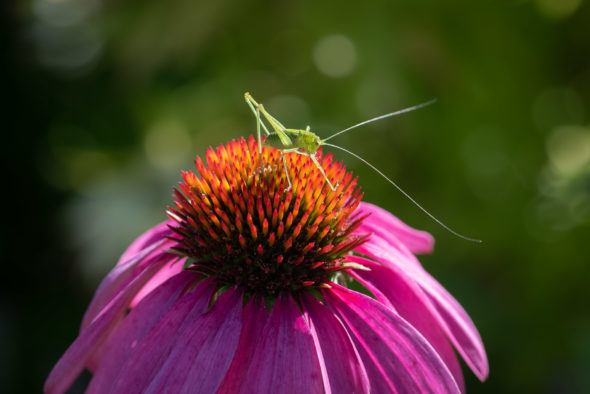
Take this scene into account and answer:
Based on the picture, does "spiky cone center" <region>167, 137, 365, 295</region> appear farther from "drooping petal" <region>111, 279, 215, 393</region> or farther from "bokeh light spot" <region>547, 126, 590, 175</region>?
"bokeh light spot" <region>547, 126, 590, 175</region>

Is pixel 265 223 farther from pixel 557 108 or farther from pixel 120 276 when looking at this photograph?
pixel 557 108

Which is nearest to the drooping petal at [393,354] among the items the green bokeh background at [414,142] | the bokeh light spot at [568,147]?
the green bokeh background at [414,142]

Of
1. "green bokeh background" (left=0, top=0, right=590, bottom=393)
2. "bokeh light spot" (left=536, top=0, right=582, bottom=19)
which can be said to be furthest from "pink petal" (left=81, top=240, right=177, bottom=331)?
"bokeh light spot" (left=536, top=0, right=582, bottom=19)

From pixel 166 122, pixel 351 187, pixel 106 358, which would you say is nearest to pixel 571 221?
pixel 351 187

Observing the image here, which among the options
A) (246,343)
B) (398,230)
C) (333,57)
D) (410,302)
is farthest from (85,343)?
(333,57)

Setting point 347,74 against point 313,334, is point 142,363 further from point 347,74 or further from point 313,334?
point 347,74

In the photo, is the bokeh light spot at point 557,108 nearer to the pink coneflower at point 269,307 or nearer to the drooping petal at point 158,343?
the pink coneflower at point 269,307
